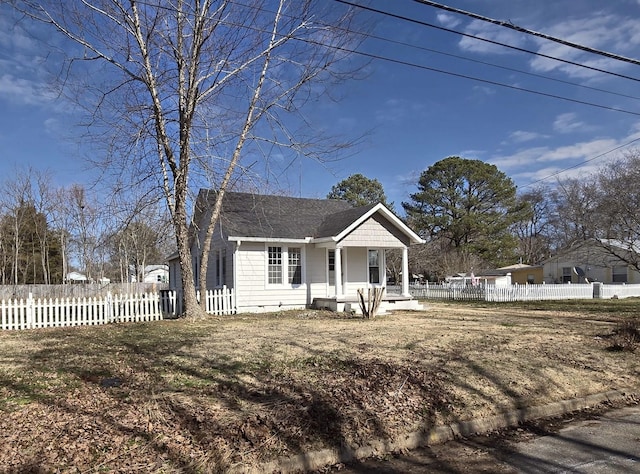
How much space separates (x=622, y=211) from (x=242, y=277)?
1457 centimetres

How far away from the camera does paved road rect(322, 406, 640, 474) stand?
4.33m

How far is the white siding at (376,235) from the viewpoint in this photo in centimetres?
1795

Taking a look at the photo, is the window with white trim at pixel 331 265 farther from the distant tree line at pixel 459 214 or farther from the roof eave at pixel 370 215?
the distant tree line at pixel 459 214

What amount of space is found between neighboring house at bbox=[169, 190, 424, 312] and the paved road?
11978mm

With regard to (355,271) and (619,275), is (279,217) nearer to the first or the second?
(355,271)

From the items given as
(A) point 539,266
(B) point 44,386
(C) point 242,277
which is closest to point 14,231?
(C) point 242,277

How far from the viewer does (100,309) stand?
563 inches

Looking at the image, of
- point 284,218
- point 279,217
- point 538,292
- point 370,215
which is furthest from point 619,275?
point 279,217

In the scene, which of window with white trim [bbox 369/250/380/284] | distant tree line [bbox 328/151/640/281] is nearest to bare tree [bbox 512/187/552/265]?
distant tree line [bbox 328/151/640/281]

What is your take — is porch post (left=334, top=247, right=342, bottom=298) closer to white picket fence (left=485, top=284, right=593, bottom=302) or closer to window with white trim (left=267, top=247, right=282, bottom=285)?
window with white trim (left=267, top=247, right=282, bottom=285)

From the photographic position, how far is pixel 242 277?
1738cm

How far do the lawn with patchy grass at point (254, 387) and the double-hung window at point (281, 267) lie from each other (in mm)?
7083

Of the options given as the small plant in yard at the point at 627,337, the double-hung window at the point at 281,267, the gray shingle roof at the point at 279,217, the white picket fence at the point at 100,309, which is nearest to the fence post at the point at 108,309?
the white picket fence at the point at 100,309

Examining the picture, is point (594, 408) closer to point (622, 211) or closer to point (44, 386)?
point (44, 386)
